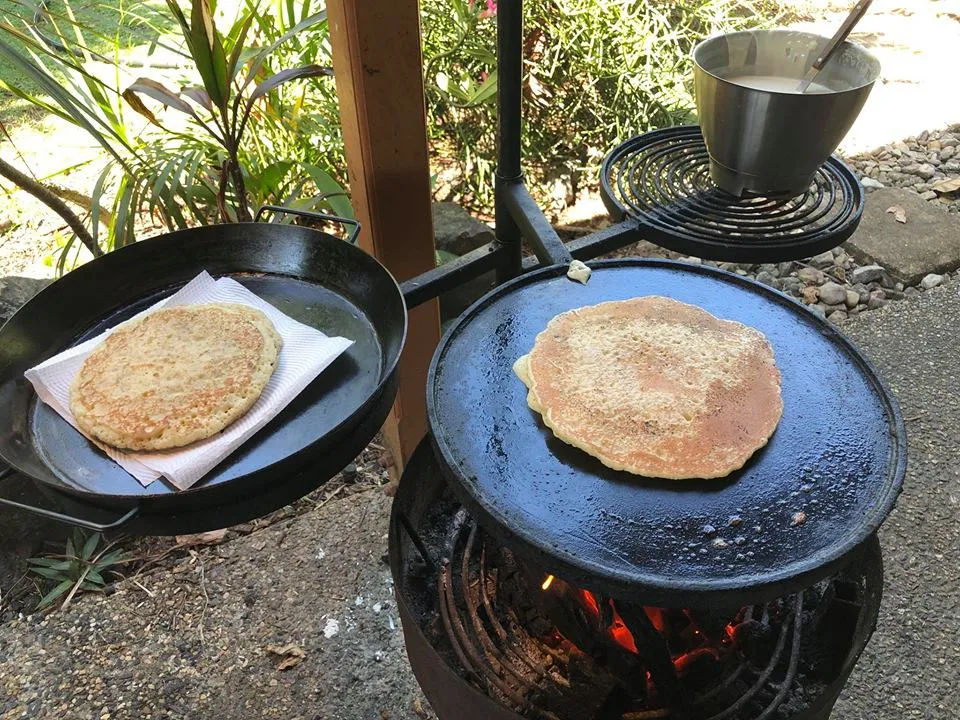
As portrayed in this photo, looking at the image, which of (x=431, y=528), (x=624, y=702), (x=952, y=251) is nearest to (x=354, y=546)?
(x=431, y=528)

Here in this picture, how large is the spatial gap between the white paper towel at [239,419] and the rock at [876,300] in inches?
107

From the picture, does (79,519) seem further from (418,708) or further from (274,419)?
(418,708)

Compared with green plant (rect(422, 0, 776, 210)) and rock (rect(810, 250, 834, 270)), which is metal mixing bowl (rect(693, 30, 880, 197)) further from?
rock (rect(810, 250, 834, 270))

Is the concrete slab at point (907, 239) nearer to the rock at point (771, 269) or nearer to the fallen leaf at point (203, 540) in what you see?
the rock at point (771, 269)

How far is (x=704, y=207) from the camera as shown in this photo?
154 cm

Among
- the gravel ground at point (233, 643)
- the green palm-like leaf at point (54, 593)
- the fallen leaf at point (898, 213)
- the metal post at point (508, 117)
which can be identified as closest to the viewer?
the metal post at point (508, 117)

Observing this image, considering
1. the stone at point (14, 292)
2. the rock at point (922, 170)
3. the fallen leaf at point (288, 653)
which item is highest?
the stone at point (14, 292)

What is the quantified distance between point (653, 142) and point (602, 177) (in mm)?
269

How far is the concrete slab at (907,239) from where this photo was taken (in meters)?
3.22

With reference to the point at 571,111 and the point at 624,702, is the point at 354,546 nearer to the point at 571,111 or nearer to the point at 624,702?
the point at 624,702

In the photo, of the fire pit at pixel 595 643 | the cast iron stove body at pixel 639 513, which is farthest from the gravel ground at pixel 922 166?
the fire pit at pixel 595 643

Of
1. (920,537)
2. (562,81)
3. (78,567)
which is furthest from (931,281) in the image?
(78,567)

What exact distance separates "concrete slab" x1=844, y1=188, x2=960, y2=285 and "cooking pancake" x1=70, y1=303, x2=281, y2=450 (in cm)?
303

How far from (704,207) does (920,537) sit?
4.52 ft
